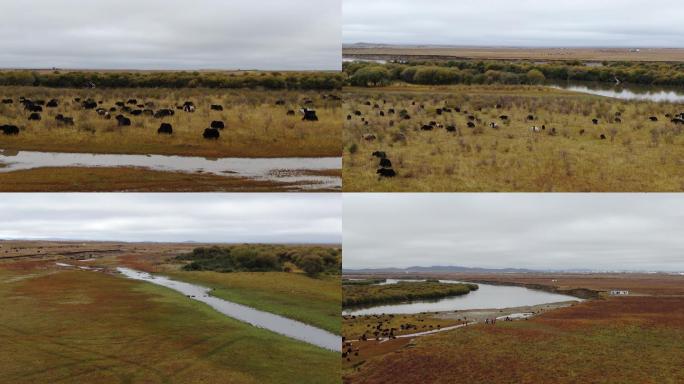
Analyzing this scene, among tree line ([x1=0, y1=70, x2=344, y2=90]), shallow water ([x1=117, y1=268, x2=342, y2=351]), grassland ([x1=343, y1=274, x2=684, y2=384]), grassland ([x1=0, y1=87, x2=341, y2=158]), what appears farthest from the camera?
tree line ([x1=0, y1=70, x2=344, y2=90])

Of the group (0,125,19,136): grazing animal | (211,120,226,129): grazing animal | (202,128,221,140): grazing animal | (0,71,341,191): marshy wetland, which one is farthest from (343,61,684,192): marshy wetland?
(0,125,19,136): grazing animal

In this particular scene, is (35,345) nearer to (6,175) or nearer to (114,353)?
(114,353)

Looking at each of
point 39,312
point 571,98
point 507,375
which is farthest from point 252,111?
point 507,375

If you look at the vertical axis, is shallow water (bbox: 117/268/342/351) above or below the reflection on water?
below

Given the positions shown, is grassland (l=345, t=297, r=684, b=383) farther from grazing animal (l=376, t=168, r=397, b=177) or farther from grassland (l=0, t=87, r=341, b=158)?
grassland (l=0, t=87, r=341, b=158)

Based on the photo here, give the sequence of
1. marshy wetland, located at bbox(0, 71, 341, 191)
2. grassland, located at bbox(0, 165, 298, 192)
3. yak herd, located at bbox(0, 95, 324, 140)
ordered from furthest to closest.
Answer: yak herd, located at bbox(0, 95, 324, 140) → marshy wetland, located at bbox(0, 71, 341, 191) → grassland, located at bbox(0, 165, 298, 192)

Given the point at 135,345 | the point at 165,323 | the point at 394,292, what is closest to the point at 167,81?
the point at 394,292
